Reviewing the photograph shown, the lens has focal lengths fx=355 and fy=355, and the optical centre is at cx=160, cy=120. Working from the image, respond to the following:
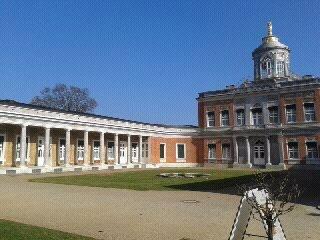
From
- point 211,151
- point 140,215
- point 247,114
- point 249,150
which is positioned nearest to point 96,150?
point 211,151

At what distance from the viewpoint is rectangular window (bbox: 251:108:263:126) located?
4438 centimetres

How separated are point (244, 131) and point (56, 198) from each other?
3367 centimetres

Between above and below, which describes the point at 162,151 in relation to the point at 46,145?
below

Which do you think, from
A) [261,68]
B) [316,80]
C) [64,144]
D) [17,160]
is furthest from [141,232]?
[261,68]

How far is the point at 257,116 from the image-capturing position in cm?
4456

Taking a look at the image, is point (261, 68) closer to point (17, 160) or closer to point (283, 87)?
point (283, 87)

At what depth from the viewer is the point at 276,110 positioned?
43250 mm

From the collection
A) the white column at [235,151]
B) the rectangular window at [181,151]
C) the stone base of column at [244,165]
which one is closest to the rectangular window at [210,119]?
the white column at [235,151]

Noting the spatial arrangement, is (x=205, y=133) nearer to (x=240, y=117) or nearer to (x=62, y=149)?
(x=240, y=117)

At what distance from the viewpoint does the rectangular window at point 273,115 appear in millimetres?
43219

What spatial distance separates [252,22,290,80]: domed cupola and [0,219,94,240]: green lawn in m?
46.2

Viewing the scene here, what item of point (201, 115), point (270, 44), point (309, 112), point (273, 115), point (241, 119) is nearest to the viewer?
point (309, 112)

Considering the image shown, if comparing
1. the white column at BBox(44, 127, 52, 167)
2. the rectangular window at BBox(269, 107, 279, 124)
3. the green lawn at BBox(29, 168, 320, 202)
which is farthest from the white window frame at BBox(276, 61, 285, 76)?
the white column at BBox(44, 127, 52, 167)

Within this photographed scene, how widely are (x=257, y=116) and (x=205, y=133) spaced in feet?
24.6
